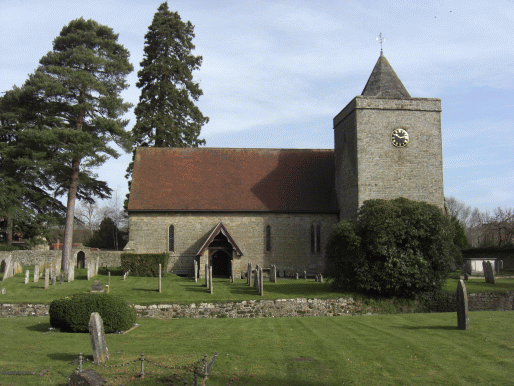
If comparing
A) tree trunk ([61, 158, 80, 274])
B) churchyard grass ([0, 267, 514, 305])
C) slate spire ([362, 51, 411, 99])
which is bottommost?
churchyard grass ([0, 267, 514, 305])

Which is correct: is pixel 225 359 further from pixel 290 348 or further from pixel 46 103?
pixel 46 103

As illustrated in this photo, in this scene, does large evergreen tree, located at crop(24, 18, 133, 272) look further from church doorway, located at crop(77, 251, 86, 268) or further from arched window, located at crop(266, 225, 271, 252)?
arched window, located at crop(266, 225, 271, 252)

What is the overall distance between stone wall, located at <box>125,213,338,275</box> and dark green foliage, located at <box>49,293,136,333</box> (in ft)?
51.8

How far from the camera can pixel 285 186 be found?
32250 mm

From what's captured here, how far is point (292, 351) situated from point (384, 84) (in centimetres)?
2200

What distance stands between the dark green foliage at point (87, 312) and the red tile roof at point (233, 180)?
16186 millimetres

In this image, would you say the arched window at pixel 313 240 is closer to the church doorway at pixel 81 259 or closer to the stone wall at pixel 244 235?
the stone wall at pixel 244 235

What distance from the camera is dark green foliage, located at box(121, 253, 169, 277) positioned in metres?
27.4

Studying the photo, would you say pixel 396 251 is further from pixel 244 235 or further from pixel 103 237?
pixel 103 237

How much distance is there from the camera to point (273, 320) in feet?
56.9

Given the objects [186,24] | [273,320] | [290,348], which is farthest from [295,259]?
[186,24]

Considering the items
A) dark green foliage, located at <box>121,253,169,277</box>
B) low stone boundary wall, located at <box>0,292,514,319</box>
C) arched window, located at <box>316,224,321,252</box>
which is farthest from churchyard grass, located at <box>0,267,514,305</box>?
arched window, located at <box>316,224,321,252</box>

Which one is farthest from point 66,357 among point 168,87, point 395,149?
point 168,87

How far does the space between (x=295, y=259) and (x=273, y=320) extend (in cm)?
1327
